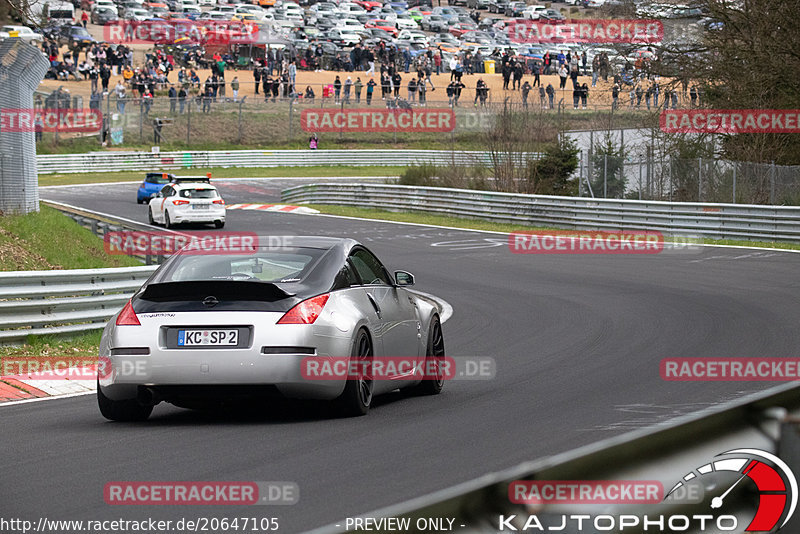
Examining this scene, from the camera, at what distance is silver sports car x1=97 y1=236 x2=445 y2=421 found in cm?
783

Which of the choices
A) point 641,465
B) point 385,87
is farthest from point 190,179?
point 641,465

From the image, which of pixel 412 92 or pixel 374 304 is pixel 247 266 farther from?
pixel 412 92

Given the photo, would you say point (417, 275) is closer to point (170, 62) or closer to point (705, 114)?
point (705, 114)

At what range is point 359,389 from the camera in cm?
832

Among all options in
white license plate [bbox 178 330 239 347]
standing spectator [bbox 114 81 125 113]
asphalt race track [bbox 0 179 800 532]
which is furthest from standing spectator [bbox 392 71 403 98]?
white license plate [bbox 178 330 239 347]

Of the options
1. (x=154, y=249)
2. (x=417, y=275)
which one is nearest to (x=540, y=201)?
(x=417, y=275)

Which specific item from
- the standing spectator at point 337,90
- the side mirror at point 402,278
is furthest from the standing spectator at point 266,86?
the side mirror at point 402,278

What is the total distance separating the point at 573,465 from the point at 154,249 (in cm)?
1650

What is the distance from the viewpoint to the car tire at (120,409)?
330 inches

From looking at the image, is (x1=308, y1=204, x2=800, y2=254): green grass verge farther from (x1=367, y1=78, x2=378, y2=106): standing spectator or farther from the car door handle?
(x1=367, y1=78, x2=378, y2=106): standing spectator

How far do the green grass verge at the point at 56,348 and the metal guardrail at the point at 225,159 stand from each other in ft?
129

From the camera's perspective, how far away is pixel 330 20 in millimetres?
85875

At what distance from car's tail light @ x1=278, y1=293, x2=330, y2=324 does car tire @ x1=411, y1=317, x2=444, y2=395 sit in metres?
1.90

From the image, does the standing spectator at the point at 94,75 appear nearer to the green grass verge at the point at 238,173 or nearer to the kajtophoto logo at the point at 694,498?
the green grass verge at the point at 238,173
